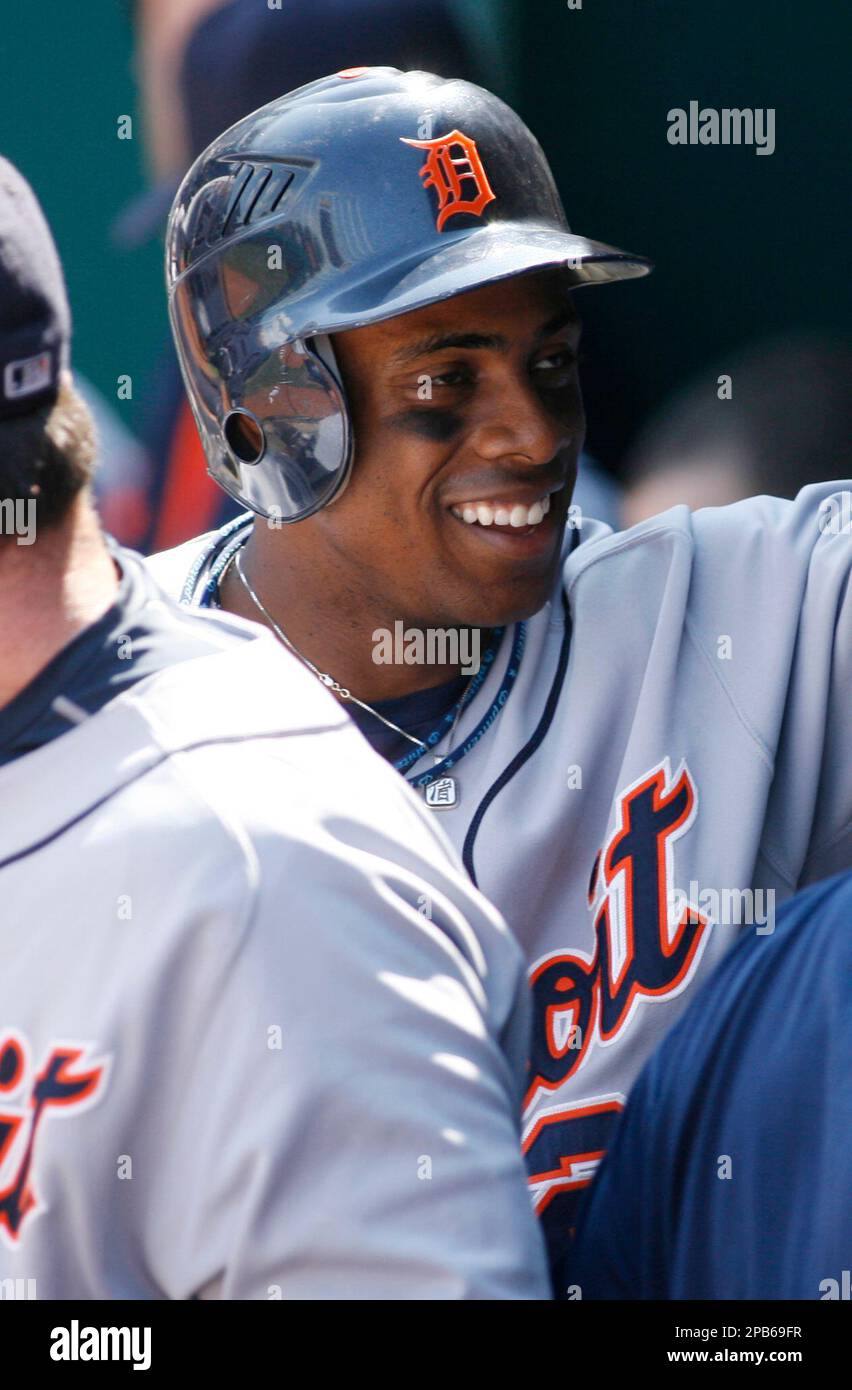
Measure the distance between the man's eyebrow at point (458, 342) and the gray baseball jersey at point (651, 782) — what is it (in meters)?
0.27

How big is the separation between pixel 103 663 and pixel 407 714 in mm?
926

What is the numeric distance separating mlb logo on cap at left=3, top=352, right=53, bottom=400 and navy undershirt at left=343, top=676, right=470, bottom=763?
0.94 metres

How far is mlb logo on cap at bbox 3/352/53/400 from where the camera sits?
0.96 metres

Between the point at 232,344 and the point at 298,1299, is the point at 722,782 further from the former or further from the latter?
the point at 298,1299

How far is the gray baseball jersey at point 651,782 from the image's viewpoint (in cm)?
169

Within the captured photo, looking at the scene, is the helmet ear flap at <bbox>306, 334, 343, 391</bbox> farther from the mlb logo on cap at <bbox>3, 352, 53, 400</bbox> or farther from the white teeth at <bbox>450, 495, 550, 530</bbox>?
the mlb logo on cap at <bbox>3, 352, 53, 400</bbox>

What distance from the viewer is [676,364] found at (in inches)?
112

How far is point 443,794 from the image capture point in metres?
1.82

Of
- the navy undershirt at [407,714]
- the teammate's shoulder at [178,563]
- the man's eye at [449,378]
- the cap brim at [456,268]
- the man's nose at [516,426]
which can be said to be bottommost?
the navy undershirt at [407,714]

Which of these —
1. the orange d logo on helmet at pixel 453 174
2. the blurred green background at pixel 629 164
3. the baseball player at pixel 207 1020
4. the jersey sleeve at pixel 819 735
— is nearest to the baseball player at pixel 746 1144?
the baseball player at pixel 207 1020

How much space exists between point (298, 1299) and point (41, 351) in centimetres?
53

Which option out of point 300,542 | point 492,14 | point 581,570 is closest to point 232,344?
point 300,542

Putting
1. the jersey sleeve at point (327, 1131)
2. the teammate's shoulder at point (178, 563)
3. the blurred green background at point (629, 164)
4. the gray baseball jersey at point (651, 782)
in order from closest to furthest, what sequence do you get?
1. the jersey sleeve at point (327, 1131)
2. the gray baseball jersey at point (651, 782)
3. the teammate's shoulder at point (178, 563)
4. the blurred green background at point (629, 164)

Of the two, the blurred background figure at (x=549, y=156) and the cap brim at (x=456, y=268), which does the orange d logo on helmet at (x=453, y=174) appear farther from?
the blurred background figure at (x=549, y=156)
